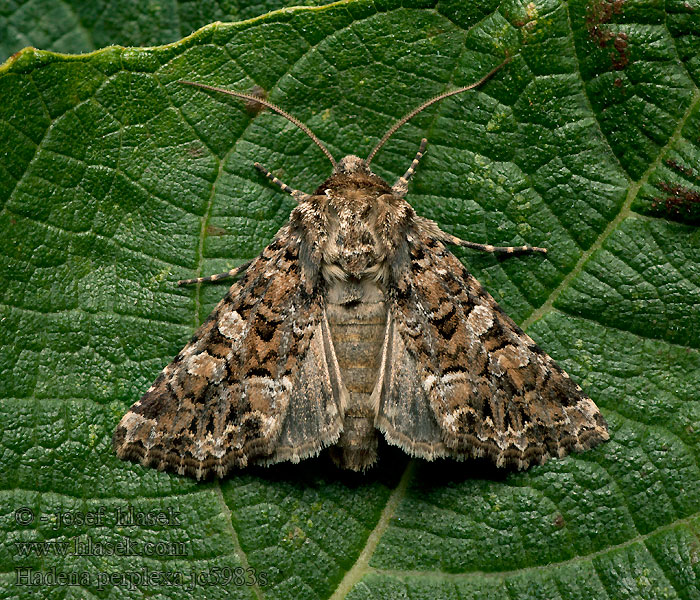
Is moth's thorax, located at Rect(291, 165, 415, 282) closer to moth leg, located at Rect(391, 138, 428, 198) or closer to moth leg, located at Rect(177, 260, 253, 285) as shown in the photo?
moth leg, located at Rect(391, 138, 428, 198)

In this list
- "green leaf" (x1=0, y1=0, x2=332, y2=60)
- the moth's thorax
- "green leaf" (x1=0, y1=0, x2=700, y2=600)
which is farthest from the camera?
"green leaf" (x1=0, y1=0, x2=332, y2=60)

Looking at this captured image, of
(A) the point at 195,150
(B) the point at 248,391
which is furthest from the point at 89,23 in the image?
(B) the point at 248,391

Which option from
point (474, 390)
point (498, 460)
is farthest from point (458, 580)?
point (474, 390)

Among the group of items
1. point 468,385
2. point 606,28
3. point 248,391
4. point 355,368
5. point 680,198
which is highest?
point 606,28

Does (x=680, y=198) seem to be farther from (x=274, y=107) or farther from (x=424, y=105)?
(x=274, y=107)

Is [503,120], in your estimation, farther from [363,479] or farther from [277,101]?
[363,479]

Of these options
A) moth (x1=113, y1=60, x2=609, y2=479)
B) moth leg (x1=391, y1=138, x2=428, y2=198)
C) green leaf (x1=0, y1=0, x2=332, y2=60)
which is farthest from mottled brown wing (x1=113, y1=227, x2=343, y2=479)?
green leaf (x1=0, y1=0, x2=332, y2=60)
